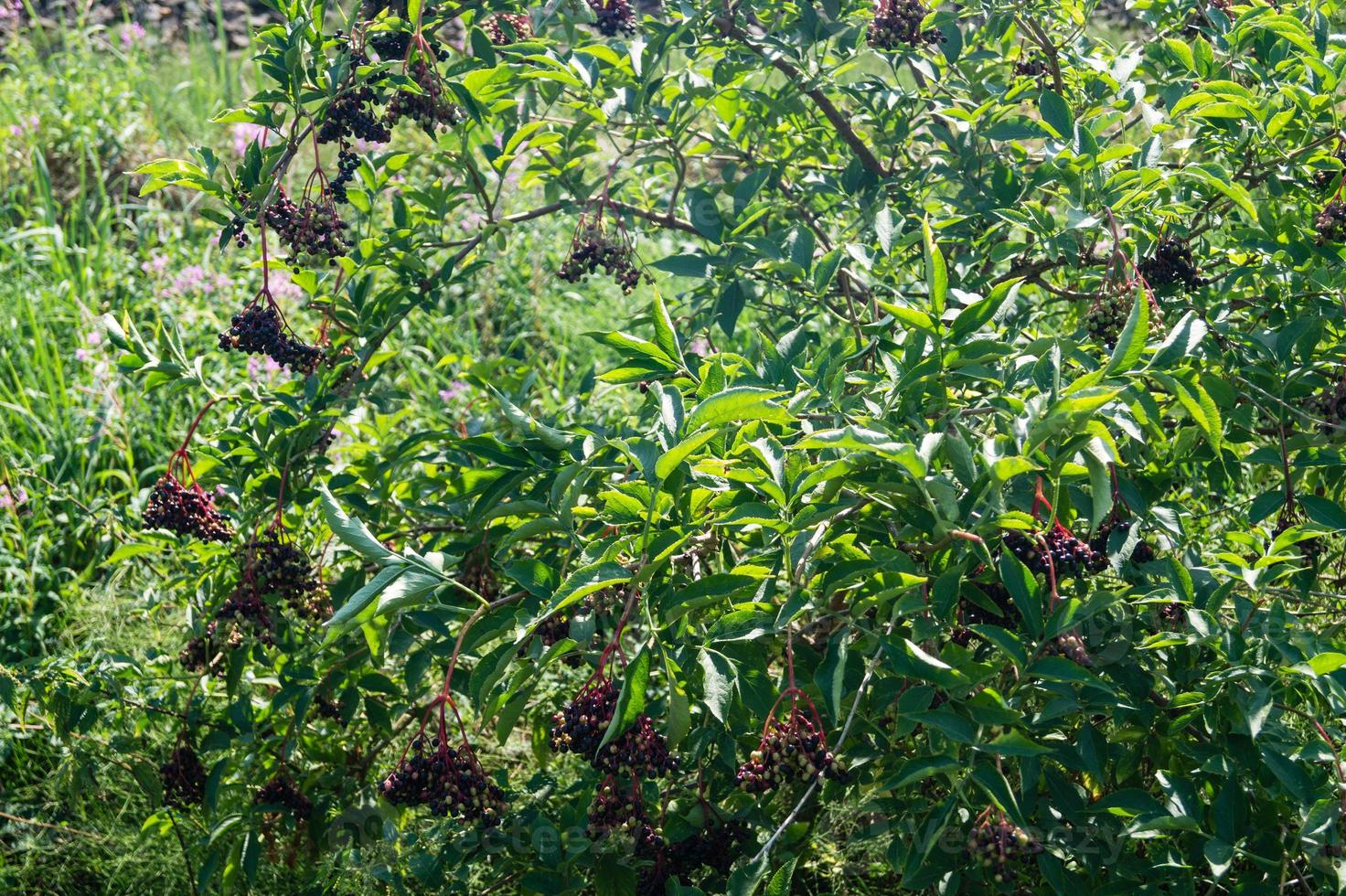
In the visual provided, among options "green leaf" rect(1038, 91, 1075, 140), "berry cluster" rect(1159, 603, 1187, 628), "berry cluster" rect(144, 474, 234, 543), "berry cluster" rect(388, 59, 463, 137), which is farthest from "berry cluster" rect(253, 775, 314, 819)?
"green leaf" rect(1038, 91, 1075, 140)

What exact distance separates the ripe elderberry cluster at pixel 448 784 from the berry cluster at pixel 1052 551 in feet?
2.50

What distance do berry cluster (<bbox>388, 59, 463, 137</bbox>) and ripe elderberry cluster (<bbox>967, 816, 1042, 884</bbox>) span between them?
136cm

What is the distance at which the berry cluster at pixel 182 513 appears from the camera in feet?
6.76

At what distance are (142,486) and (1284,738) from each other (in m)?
3.41

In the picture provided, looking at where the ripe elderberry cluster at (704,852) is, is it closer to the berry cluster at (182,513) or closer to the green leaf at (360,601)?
the green leaf at (360,601)

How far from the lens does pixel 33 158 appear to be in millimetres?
5391

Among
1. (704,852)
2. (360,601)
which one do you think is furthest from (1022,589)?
(360,601)

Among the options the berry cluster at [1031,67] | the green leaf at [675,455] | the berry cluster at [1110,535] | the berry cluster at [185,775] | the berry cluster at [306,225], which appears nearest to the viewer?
the green leaf at [675,455]

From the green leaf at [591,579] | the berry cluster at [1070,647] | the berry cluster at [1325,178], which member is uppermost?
the berry cluster at [1325,178]

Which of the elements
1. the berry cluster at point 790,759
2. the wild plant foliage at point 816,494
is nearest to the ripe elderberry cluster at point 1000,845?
the wild plant foliage at point 816,494

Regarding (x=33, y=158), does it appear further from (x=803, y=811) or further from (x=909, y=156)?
(x=803, y=811)

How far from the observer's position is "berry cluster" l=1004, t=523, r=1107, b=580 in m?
1.50

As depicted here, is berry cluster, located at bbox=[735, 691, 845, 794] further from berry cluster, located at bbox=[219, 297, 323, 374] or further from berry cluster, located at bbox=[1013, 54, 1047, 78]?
berry cluster, located at bbox=[1013, 54, 1047, 78]

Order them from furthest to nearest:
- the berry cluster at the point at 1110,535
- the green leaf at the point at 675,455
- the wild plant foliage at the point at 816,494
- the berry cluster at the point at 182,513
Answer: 1. the berry cluster at the point at 182,513
2. the berry cluster at the point at 1110,535
3. the wild plant foliage at the point at 816,494
4. the green leaf at the point at 675,455
